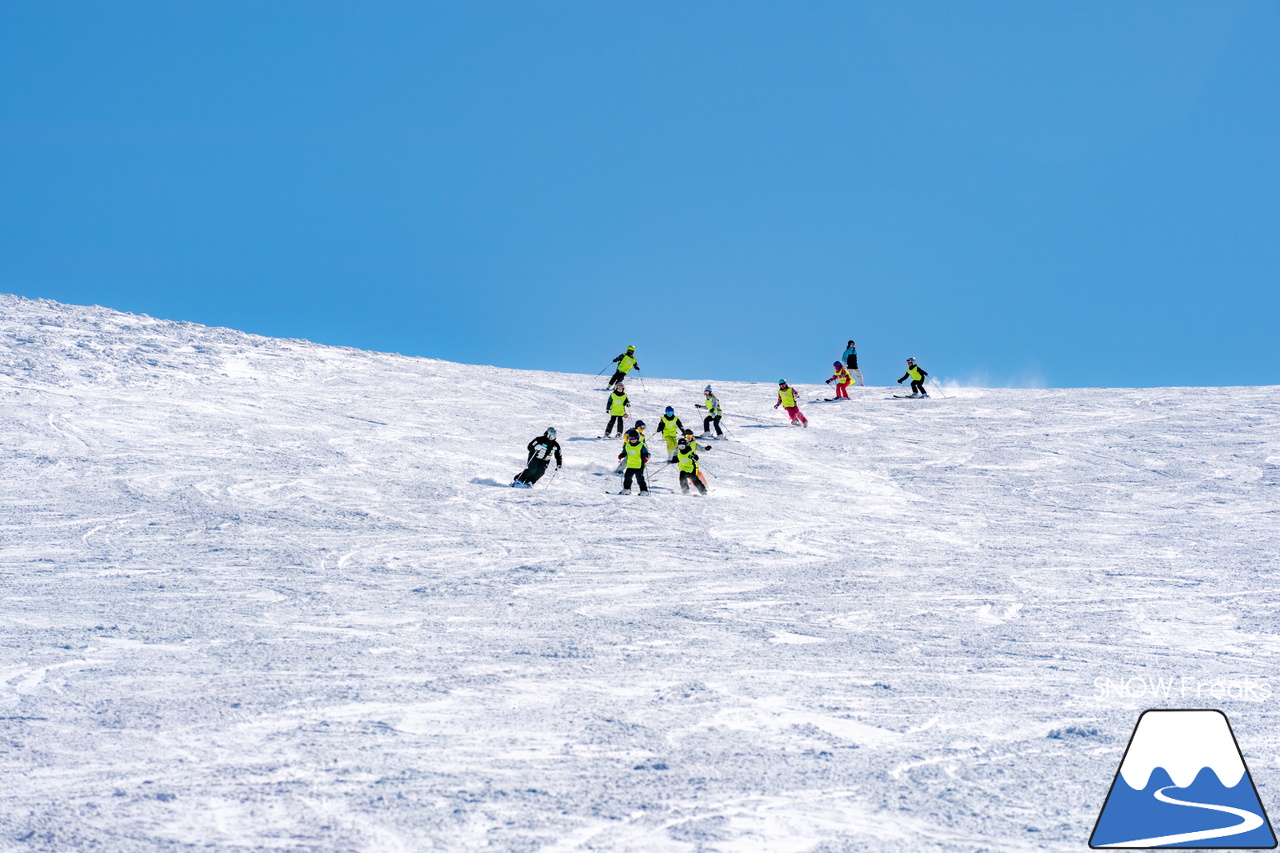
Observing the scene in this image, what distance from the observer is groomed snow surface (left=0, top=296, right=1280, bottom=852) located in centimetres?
454

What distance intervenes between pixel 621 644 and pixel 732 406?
1888cm

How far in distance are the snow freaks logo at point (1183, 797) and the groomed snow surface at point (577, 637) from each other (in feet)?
0.54

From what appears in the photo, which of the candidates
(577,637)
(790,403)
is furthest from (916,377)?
(577,637)

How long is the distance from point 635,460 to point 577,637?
7.62 m

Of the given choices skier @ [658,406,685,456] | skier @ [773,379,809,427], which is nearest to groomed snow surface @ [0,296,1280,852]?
skier @ [658,406,685,456]

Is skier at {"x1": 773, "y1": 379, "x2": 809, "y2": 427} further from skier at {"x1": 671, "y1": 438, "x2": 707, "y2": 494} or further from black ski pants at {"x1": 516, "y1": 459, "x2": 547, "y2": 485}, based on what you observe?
black ski pants at {"x1": 516, "y1": 459, "x2": 547, "y2": 485}

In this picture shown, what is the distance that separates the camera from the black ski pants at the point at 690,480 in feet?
50.5

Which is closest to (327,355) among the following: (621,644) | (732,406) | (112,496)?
(732,406)

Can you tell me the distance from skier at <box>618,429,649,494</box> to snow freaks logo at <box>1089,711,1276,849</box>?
33.4 feet

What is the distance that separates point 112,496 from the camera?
12555 mm

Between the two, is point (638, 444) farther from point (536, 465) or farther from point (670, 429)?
point (670, 429)

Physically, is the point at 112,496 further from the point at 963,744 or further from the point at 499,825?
the point at 963,744

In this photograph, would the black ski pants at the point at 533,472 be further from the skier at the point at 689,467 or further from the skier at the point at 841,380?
the skier at the point at 841,380

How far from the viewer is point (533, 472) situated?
1502 cm
